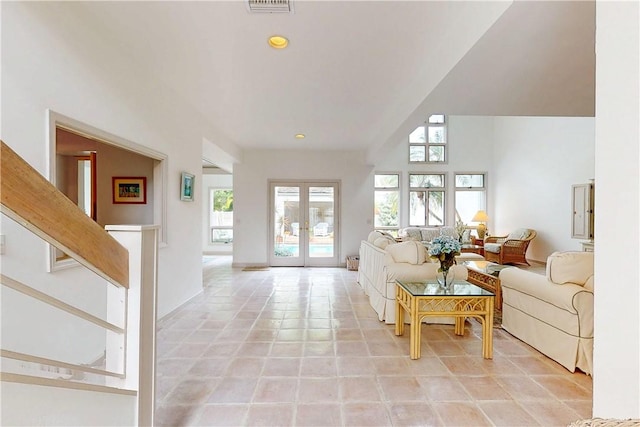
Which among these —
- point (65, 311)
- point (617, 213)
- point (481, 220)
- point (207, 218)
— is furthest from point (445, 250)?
point (207, 218)

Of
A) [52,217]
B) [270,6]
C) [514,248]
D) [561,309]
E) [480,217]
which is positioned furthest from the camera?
[480,217]

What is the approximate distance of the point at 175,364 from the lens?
2439 mm

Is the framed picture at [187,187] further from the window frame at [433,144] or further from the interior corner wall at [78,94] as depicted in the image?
the window frame at [433,144]

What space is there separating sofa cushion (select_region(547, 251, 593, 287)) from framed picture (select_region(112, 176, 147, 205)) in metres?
4.39

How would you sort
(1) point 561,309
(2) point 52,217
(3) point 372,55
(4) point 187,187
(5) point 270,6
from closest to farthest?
(2) point 52,217
(5) point 270,6
(1) point 561,309
(3) point 372,55
(4) point 187,187

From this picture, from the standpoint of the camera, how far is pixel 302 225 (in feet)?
23.5

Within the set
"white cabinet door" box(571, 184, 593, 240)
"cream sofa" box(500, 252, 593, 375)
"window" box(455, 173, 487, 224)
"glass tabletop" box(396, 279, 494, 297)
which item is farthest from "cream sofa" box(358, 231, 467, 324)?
"window" box(455, 173, 487, 224)

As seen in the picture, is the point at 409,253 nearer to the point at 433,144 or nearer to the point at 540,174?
the point at 540,174

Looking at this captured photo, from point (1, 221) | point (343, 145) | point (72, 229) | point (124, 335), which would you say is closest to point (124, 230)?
point (72, 229)

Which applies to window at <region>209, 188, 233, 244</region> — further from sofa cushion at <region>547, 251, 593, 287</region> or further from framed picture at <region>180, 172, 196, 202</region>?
sofa cushion at <region>547, 251, 593, 287</region>

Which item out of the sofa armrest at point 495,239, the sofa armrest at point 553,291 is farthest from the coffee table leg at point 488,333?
the sofa armrest at point 495,239

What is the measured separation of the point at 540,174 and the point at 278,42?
25.9ft

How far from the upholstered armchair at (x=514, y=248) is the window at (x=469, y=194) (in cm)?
173

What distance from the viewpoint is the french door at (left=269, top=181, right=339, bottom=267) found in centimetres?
714
